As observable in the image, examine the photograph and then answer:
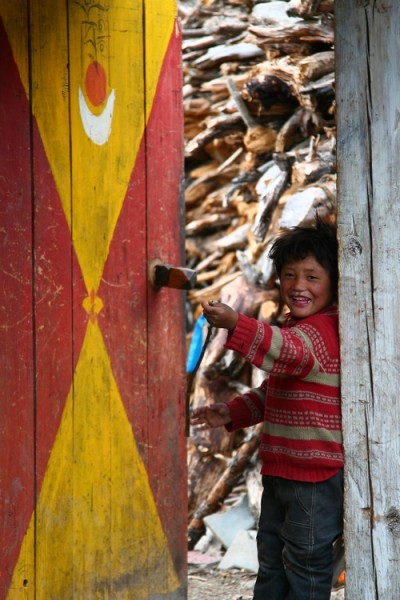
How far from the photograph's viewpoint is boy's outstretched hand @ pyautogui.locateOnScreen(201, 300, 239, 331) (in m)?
2.98

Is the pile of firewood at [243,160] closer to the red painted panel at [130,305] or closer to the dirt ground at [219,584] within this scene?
the dirt ground at [219,584]

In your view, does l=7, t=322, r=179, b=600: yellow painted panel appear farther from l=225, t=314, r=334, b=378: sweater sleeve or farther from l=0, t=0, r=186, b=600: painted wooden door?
l=225, t=314, r=334, b=378: sweater sleeve

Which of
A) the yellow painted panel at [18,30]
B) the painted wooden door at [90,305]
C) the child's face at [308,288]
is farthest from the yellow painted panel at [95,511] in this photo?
the yellow painted panel at [18,30]

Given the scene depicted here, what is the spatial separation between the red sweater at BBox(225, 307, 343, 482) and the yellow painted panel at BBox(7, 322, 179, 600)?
0.53 metres

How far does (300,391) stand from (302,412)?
0.23 feet

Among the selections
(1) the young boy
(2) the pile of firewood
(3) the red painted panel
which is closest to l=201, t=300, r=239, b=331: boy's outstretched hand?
(1) the young boy

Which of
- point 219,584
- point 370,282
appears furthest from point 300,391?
point 219,584

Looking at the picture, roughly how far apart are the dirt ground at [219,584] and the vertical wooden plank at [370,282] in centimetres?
227

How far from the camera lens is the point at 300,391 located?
3217mm

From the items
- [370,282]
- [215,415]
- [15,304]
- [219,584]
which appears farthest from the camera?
[219,584]

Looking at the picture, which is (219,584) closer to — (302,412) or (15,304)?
(302,412)

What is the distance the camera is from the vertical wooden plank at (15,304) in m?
3.08

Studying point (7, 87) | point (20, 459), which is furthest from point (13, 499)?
point (7, 87)

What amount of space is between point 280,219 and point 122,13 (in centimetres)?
285
